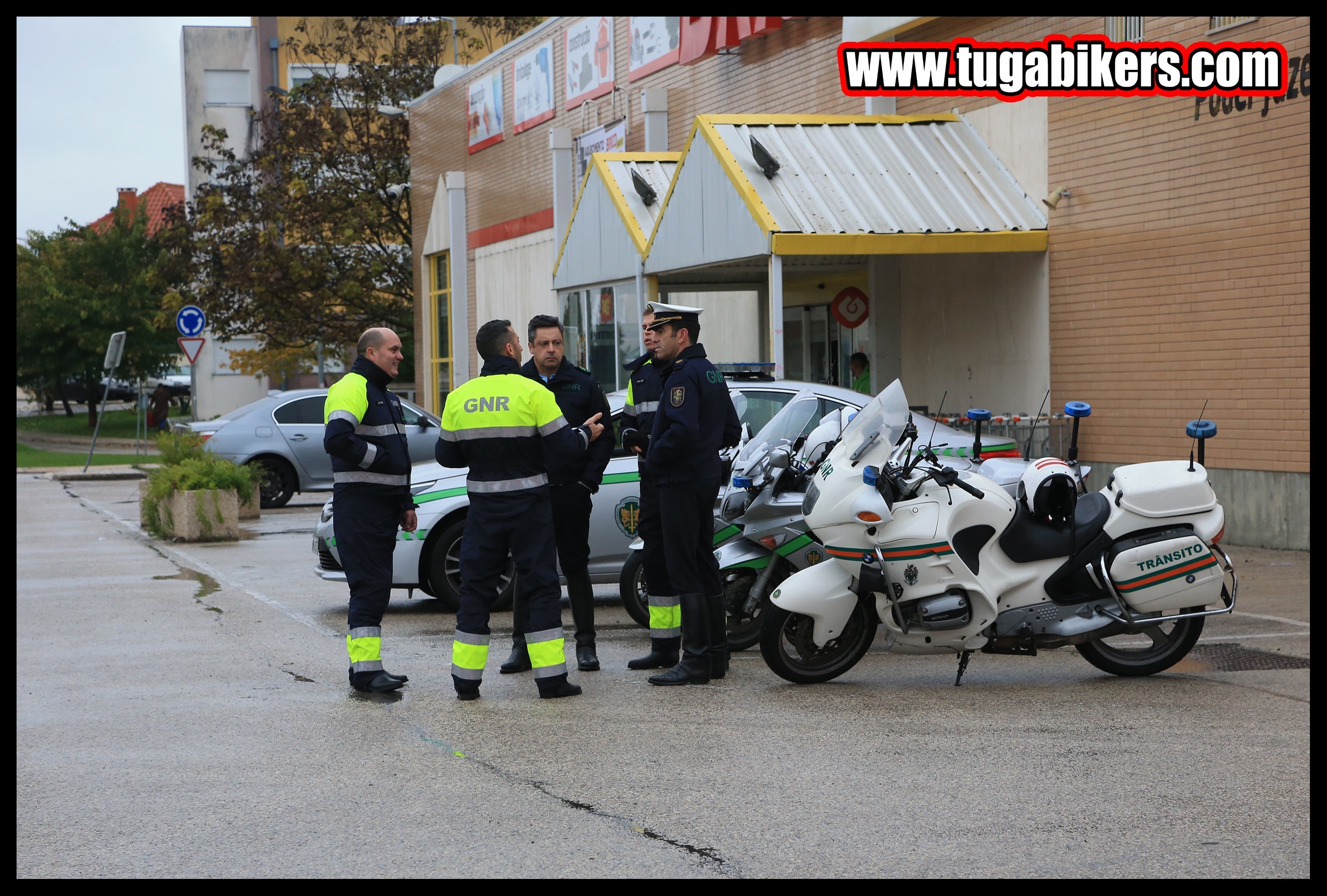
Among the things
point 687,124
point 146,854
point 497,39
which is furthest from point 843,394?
point 497,39

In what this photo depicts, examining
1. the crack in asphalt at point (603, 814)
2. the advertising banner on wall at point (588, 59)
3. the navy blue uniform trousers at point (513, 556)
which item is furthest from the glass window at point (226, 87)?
the crack in asphalt at point (603, 814)

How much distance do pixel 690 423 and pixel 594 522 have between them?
276 cm

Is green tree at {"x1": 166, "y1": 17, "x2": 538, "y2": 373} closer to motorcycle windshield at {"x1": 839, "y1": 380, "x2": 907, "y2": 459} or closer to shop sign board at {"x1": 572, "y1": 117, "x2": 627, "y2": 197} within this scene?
shop sign board at {"x1": 572, "y1": 117, "x2": 627, "y2": 197}

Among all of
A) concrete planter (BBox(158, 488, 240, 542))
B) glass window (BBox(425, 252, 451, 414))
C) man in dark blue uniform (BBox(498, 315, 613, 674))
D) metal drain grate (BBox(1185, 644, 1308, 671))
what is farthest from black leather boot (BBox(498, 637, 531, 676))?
glass window (BBox(425, 252, 451, 414))

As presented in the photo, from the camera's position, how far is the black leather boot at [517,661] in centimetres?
806

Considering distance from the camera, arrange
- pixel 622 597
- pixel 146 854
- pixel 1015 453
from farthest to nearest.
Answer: pixel 1015 453, pixel 622 597, pixel 146 854

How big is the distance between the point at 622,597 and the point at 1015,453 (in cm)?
283

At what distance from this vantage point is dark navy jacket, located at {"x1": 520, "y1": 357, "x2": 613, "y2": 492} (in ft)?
25.9

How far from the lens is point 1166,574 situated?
7.32 metres

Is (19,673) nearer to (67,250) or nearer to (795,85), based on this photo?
(795,85)

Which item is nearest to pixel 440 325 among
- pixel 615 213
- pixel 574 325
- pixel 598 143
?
pixel 598 143

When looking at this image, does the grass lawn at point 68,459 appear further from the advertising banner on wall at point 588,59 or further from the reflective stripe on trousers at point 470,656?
the reflective stripe on trousers at point 470,656

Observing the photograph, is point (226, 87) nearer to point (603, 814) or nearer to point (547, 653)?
point (547, 653)

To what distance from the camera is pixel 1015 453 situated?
9930mm
